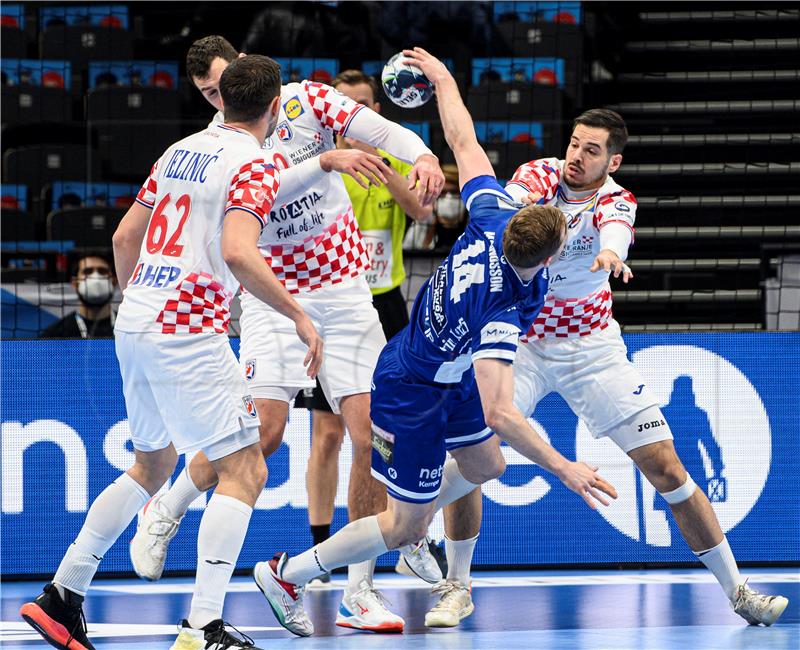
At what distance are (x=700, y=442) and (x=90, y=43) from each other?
762 cm

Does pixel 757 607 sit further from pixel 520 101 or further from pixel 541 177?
pixel 520 101

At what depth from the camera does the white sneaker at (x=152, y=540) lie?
5.41 metres

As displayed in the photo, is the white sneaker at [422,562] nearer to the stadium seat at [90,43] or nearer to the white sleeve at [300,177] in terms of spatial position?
the white sleeve at [300,177]

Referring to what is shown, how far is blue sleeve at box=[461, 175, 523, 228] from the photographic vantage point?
474cm

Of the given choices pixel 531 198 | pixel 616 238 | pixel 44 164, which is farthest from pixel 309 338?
pixel 44 164

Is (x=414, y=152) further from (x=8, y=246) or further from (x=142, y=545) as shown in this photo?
(x=8, y=246)

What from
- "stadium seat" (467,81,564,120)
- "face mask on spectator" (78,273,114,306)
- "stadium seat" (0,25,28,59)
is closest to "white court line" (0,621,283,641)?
"face mask on spectator" (78,273,114,306)

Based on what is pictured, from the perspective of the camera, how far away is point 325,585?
6547 mm

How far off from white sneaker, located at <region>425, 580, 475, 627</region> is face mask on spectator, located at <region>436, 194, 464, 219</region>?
354cm

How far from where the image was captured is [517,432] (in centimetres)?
420

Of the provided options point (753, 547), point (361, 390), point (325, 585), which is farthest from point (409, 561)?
point (753, 547)

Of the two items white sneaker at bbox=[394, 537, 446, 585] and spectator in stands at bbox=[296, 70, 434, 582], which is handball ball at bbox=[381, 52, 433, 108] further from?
white sneaker at bbox=[394, 537, 446, 585]

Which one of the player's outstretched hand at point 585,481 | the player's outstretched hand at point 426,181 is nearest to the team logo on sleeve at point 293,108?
the player's outstretched hand at point 426,181

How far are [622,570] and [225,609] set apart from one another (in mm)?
2347
